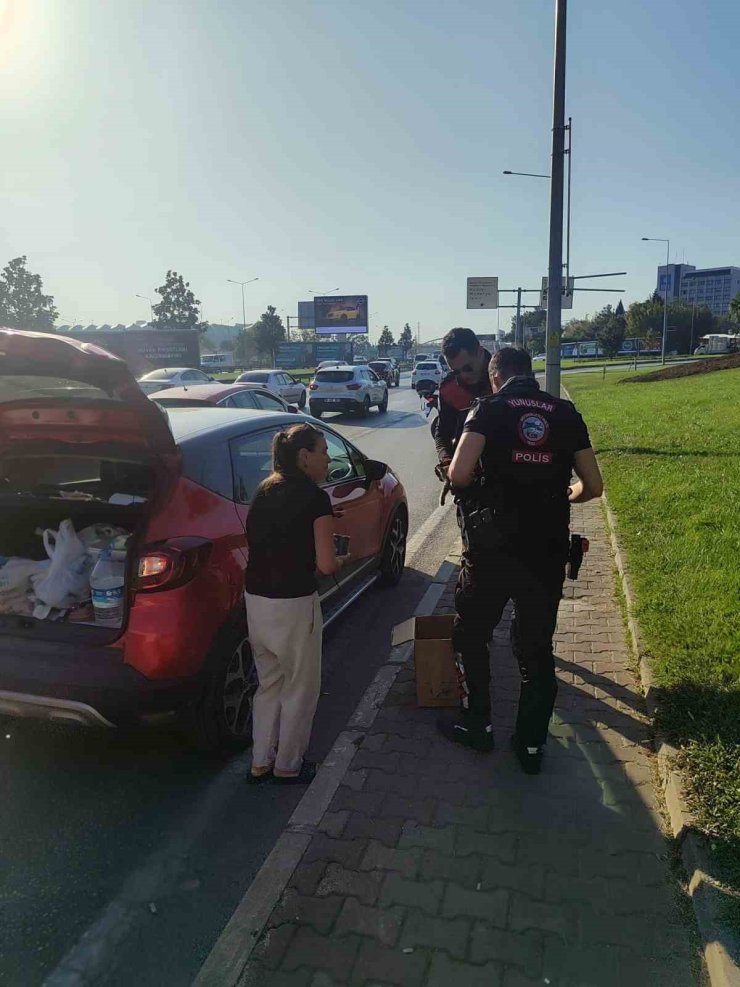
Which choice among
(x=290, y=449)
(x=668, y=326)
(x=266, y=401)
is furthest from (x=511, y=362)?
(x=668, y=326)

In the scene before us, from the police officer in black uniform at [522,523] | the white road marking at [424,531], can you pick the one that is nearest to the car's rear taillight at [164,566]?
the police officer in black uniform at [522,523]

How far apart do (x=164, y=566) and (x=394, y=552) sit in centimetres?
321

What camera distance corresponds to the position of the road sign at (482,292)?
3953 centimetres

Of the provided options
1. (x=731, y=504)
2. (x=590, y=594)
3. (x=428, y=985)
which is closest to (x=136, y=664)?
(x=428, y=985)

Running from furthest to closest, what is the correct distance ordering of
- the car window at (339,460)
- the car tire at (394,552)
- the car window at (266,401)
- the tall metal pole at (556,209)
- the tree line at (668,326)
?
the tree line at (668,326)
the tall metal pole at (556,209)
the car window at (266,401)
the car tire at (394,552)
the car window at (339,460)

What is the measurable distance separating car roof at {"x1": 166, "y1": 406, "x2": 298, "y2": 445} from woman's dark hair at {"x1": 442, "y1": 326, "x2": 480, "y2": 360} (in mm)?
1121

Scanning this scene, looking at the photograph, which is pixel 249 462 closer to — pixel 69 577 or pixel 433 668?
pixel 69 577

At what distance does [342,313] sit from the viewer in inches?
2955

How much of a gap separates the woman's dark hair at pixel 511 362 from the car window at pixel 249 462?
1.44m

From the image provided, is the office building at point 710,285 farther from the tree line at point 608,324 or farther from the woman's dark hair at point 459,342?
the woman's dark hair at point 459,342

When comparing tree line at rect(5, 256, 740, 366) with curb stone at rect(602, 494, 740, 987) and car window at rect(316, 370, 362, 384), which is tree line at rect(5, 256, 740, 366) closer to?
car window at rect(316, 370, 362, 384)

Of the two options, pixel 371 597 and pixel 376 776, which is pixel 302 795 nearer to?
pixel 376 776

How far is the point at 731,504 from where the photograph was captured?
746 cm

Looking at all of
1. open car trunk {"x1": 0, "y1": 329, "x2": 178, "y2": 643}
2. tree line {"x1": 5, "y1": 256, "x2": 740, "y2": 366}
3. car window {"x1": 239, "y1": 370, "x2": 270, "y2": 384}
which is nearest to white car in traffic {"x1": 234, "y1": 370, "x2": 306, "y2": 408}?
car window {"x1": 239, "y1": 370, "x2": 270, "y2": 384}
